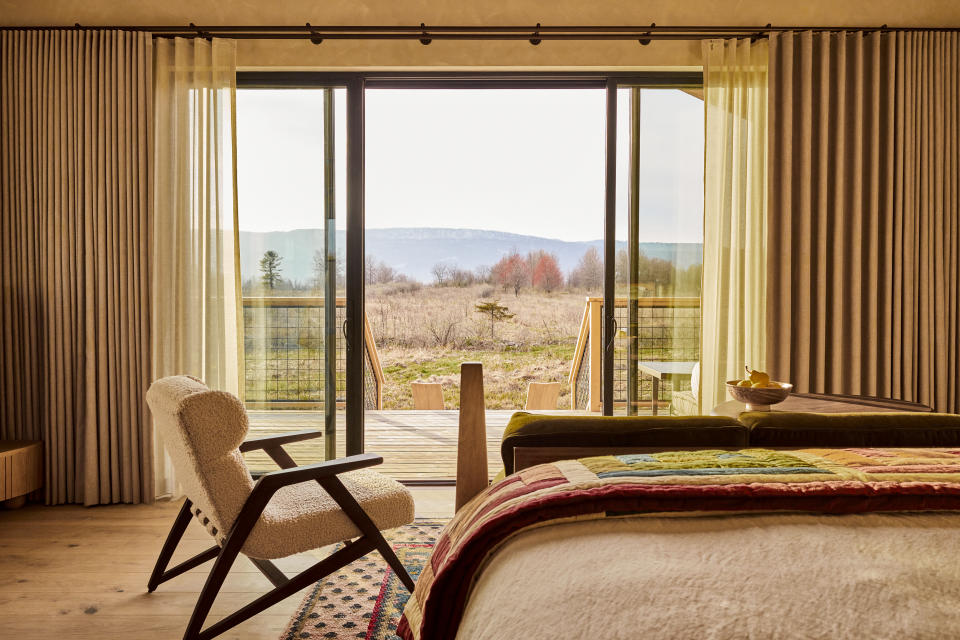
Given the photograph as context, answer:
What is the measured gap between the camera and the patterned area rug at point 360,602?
1907mm

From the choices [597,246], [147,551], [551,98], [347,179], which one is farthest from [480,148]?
[147,551]

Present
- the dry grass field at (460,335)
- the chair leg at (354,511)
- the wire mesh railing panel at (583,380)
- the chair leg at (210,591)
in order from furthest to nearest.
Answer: the dry grass field at (460,335)
the wire mesh railing panel at (583,380)
the chair leg at (354,511)
the chair leg at (210,591)

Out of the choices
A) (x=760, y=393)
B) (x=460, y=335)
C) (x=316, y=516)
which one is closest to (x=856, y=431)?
(x=760, y=393)

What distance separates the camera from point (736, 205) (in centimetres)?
314

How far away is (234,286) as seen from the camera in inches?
126

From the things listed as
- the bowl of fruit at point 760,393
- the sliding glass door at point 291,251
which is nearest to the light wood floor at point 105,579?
the sliding glass door at point 291,251

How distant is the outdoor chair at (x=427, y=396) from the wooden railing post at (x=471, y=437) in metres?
4.31

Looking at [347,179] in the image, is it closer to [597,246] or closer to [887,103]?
[887,103]

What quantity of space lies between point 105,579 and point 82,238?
1.76 meters

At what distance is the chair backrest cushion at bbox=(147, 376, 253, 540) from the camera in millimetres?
1735

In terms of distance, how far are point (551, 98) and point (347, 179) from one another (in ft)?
11.6

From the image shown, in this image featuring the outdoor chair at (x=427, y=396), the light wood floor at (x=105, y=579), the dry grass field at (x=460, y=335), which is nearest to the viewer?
the light wood floor at (x=105, y=579)

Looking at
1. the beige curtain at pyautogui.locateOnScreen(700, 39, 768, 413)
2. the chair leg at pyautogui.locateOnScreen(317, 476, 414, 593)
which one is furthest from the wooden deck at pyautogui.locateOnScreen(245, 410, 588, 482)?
the beige curtain at pyautogui.locateOnScreen(700, 39, 768, 413)

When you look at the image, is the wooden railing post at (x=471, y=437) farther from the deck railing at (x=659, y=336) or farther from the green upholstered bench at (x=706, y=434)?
the deck railing at (x=659, y=336)
